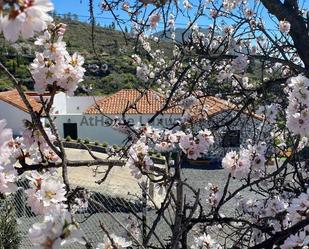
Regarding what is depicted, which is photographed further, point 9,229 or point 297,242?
point 9,229

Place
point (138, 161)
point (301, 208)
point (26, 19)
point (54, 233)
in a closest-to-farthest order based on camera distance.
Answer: point (26, 19) < point (54, 233) < point (301, 208) < point (138, 161)

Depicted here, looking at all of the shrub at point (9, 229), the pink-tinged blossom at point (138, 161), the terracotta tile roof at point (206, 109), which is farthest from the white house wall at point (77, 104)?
the pink-tinged blossom at point (138, 161)

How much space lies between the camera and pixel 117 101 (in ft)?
94.6

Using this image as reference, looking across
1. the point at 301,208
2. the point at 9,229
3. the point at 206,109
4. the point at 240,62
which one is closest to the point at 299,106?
the point at 301,208

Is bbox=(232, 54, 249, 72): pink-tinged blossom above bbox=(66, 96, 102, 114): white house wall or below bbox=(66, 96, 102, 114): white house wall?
above

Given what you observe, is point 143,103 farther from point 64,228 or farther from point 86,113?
point 64,228

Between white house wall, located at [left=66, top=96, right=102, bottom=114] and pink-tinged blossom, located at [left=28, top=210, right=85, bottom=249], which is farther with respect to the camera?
white house wall, located at [left=66, top=96, right=102, bottom=114]

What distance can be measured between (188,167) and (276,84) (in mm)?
18990

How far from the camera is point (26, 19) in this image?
Answer: 94 cm

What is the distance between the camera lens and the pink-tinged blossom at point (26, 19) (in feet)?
2.93

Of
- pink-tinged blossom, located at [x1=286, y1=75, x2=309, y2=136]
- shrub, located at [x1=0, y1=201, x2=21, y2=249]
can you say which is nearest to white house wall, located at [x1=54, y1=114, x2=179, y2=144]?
shrub, located at [x1=0, y1=201, x2=21, y2=249]

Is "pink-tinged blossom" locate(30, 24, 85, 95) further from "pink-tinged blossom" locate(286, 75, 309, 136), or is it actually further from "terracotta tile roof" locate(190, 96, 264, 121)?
"terracotta tile roof" locate(190, 96, 264, 121)

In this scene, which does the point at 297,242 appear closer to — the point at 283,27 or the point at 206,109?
the point at 283,27

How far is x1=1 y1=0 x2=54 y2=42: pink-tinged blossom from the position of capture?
893 millimetres
